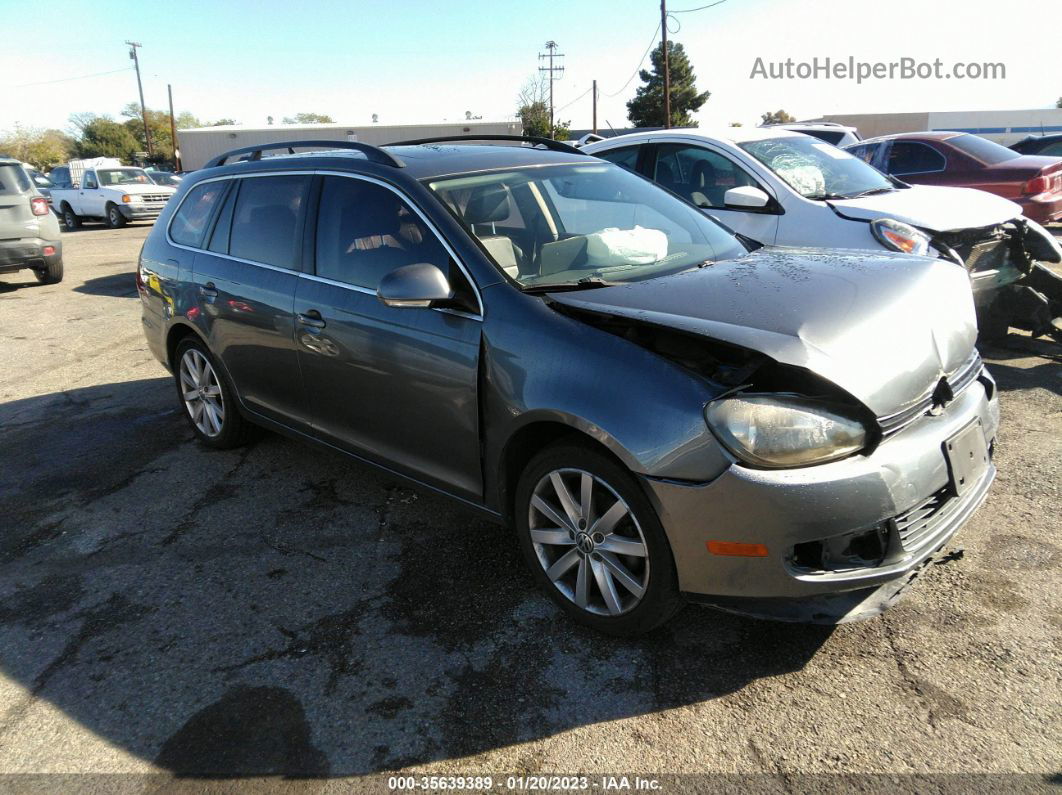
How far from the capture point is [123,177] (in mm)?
23844

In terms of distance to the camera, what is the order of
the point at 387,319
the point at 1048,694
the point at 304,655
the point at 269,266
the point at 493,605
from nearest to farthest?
the point at 1048,694 < the point at 304,655 < the point at 493,605 < the point at 387,319 < the point at 269,266

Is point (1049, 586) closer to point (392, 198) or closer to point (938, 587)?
point (938, 587)

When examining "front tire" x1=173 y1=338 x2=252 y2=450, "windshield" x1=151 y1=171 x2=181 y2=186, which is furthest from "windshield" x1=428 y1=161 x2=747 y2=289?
"windshield" x1=151 y1=171 x2=181 y2=186

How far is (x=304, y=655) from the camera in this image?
2961 mm

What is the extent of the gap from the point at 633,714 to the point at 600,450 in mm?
886

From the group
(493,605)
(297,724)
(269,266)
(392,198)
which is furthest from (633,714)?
(269,266)

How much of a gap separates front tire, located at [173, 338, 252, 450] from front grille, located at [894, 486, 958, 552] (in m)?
3.74

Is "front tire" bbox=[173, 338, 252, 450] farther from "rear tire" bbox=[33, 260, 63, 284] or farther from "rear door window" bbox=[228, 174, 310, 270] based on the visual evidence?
"rear tire" bbox=[33, 260, 63, 284]

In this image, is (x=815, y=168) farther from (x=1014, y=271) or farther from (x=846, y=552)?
(x=846, y=552)

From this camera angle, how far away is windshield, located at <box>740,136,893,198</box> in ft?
20.6

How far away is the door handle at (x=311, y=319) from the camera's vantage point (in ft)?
12.4

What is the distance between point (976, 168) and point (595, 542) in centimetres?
966

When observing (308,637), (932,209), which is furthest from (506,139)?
(932,209)

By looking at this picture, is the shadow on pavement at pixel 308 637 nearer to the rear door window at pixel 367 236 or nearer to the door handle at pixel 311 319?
the door handle at pixel 311 319
